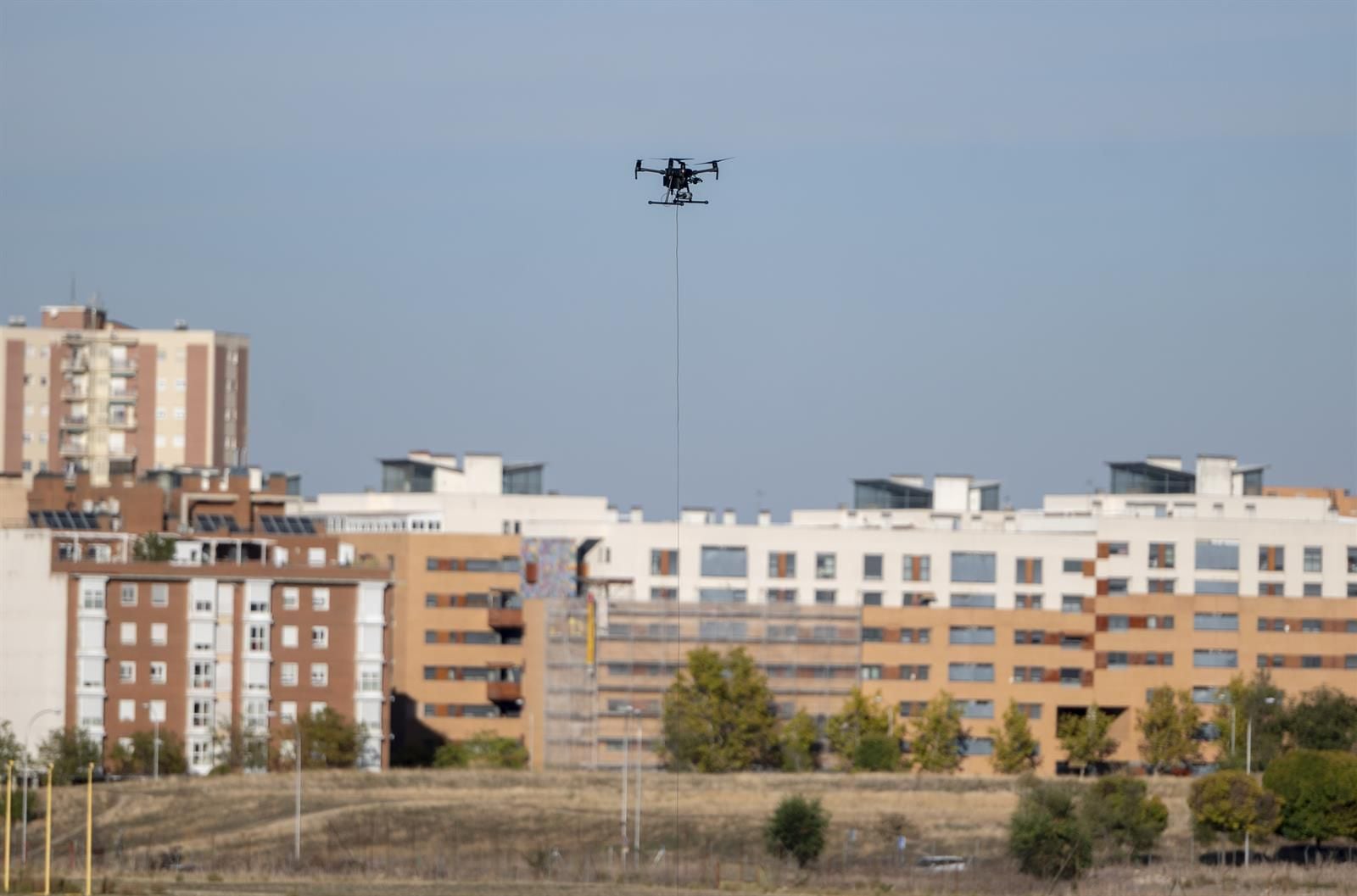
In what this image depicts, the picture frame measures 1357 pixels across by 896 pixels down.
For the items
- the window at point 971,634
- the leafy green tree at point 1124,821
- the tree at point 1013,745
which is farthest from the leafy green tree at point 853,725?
the leafy green tree at point 1124,821

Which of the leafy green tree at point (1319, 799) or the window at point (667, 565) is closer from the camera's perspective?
the leafy green tree at point (1319, 799)

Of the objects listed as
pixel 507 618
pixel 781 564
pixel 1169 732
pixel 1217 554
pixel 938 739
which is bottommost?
pixel 938 739

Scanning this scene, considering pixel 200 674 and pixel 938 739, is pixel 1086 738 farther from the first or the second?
pixel 200 674

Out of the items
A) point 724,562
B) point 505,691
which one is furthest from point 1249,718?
point 505,691

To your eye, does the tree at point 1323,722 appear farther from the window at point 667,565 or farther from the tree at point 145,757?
the tree at point 145,757

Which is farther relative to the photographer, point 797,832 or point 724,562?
point 724,562

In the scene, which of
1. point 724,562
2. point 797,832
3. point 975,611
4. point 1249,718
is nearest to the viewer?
point 797,832
